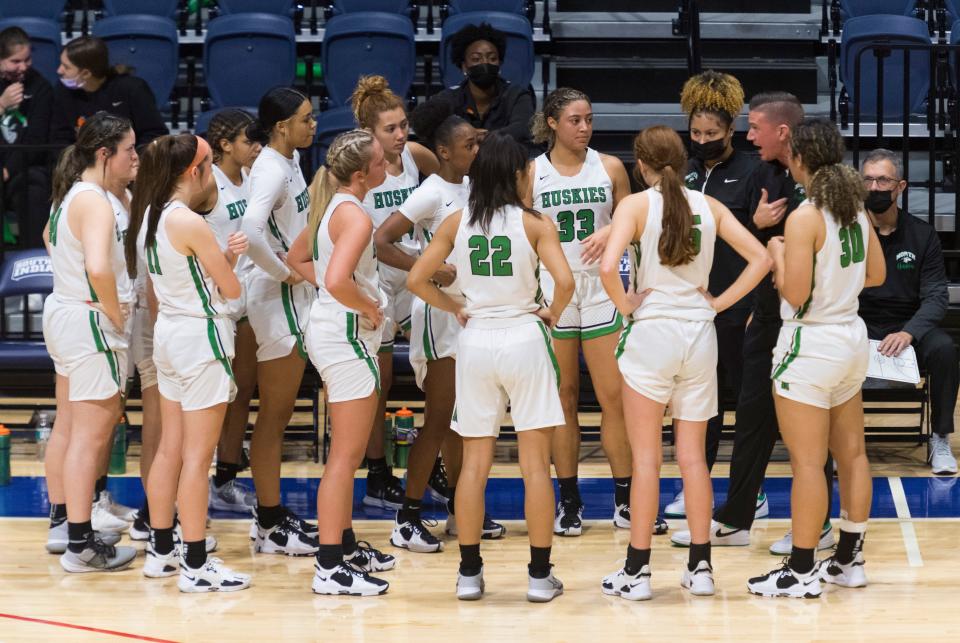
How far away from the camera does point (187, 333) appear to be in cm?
484

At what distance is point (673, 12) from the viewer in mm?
10039

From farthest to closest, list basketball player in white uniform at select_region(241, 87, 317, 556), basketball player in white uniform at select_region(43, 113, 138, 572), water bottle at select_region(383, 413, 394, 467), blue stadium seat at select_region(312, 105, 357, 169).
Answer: blue stadium seat at select_region(312, 105, 357, 169), water bottle at select_region(383, 413, 394, 467), basketball player in white uniform at select_region(241, 87, 317, 556), basketball player in white uniform at select_region(43, 113, 138, 572)

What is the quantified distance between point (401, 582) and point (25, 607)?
4.23 ft

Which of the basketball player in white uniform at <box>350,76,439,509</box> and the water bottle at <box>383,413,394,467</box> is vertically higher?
the basketball player in white uniform at <box>350,76,439,509</box>

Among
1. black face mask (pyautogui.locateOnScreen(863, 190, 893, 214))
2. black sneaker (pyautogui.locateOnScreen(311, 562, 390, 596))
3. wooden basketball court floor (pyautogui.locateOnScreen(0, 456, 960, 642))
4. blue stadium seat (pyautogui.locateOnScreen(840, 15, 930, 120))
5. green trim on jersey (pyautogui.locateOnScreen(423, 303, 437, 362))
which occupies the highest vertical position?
blue stadium seat (pyautogui.locateOnScreen(840, 15, 930, 120))

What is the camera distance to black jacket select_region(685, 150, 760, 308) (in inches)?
218

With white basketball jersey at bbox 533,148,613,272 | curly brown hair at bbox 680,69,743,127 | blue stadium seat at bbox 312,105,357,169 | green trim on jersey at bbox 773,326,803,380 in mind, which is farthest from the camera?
blue stadium seat at bbox 312,105,357,169

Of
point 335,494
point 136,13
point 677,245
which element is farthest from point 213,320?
point 136,13

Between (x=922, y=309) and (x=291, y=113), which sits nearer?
(x=291, y=113)

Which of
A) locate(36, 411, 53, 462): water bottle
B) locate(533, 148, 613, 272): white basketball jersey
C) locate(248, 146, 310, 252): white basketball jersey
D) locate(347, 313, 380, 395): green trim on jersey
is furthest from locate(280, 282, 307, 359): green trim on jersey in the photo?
locate(36, 411, 53, 462): water bottle

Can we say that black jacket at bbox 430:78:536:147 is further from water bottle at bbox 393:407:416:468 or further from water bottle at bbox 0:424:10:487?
water bottle at bbox 0:424:10:487

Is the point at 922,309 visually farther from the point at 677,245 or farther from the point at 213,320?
the point at 213,320

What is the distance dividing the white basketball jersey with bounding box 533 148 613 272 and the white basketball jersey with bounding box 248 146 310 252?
3.05ft

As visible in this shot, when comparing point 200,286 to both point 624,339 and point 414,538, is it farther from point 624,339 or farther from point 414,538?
point 624,339
